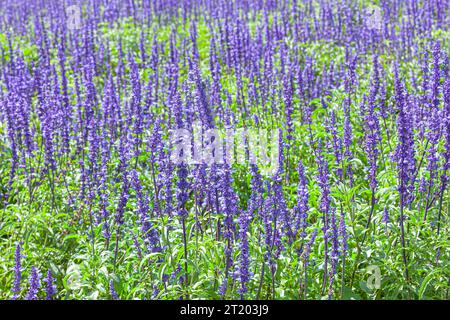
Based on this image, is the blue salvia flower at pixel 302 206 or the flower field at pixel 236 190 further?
the blue salvia flower at pixel 302 206

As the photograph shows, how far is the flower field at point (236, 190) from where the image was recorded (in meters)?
5.02

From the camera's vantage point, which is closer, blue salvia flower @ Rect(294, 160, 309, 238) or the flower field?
the flower field

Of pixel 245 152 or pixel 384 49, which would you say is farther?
pixel 384 49

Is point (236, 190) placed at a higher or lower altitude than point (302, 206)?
lower

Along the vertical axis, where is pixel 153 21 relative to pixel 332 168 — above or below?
above

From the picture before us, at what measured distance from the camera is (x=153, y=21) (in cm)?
1553

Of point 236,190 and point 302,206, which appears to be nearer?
point 302,206

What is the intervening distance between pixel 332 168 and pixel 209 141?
76.0 inches

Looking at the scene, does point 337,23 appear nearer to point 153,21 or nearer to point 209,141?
point 153,21

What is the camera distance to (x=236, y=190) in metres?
7.04

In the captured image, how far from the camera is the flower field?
5.02 m
